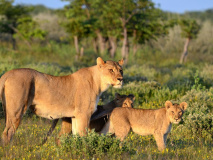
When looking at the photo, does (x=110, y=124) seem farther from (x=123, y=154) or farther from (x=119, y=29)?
(x=119, y=29)

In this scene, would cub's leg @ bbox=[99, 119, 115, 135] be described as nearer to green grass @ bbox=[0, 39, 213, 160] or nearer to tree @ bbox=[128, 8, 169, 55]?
green grass @ bbox=[0, 39, 213, 160]

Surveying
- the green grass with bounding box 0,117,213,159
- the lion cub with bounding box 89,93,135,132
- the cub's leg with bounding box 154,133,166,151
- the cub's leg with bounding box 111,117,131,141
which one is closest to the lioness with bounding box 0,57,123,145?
the green grass with bounding box 0,117,213,159

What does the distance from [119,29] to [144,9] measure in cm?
222

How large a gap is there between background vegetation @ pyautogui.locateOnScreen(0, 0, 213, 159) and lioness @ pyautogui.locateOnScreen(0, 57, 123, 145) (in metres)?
0.44

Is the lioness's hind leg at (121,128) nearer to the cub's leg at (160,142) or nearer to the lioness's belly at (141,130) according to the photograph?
the lioness's belly at (141,130)

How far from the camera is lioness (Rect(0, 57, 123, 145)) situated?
20.4 ft

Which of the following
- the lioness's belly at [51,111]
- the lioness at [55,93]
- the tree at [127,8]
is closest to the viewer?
the lioness at [55,93]

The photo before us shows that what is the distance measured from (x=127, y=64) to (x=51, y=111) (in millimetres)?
18758

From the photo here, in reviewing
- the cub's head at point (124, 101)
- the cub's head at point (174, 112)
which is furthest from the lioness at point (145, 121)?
the cub's head at point (124, 101)

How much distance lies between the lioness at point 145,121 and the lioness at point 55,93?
0.67m

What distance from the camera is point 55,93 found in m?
6.64

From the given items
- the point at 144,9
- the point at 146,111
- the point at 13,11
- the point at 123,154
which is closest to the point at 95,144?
the point at 123,154

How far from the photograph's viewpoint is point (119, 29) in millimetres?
26859

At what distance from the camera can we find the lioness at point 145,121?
7230mm
